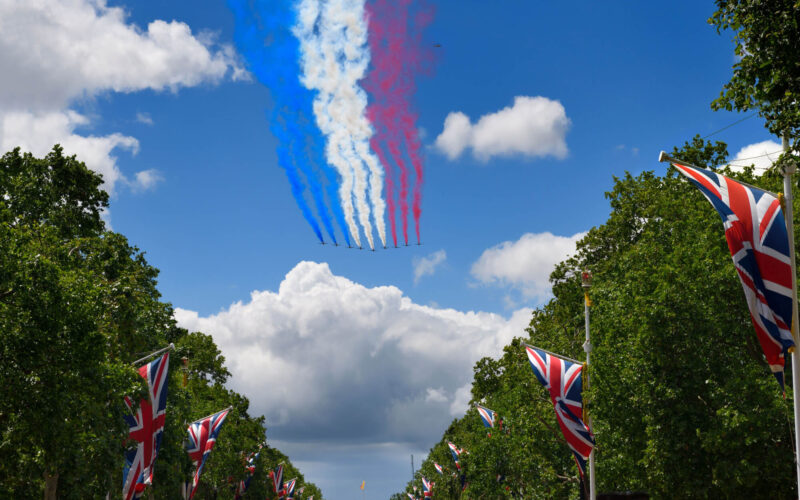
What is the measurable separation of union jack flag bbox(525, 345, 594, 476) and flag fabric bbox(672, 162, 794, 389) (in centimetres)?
1129

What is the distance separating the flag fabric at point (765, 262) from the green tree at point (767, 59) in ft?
7.32

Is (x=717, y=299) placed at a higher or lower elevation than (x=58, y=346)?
higher

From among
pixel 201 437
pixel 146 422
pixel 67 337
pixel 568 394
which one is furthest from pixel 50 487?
pixel 568 394

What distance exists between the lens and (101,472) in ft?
92.3

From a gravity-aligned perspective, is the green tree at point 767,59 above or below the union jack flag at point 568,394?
above

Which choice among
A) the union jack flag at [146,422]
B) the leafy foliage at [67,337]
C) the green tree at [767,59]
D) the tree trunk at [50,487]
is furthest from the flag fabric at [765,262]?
the tree trunk at [50,487]

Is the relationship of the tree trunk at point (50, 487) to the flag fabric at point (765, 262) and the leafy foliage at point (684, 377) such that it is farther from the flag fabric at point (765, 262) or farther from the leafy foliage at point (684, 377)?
the flag fabric at point (765, 262)

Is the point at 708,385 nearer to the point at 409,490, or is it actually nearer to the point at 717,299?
the point at 717,299

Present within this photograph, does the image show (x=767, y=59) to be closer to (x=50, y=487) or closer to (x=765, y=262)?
(x=765, y=262)

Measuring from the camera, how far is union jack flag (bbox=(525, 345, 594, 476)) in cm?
2741

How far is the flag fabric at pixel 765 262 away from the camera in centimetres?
1590

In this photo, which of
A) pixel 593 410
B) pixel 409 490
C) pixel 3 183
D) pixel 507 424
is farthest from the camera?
pixel 409 490

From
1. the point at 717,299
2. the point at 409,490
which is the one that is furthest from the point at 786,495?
the point at 409,490

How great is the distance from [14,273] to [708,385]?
21932 millimetres
